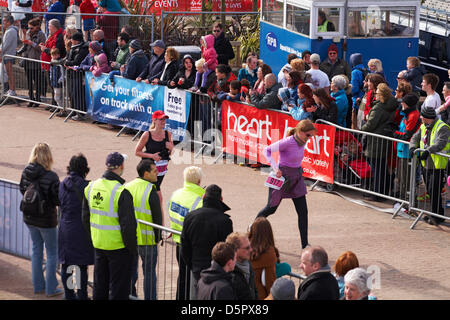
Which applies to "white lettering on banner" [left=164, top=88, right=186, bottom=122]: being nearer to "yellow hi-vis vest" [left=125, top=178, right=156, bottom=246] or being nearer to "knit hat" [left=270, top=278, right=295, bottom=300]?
"yellow hi-vis vest" [left=125, top=178, right=156, bottom=246]

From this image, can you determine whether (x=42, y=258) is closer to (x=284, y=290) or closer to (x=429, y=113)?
(x=284, y=290)

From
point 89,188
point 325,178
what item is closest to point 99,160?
point 325,178

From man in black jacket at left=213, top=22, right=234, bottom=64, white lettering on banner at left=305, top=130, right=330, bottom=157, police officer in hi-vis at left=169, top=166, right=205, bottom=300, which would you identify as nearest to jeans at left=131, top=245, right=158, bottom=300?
police officer in hi-vis at left=169, top=166, right=205, bottom=300

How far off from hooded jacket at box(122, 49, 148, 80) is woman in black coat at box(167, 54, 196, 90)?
1262 millimetres

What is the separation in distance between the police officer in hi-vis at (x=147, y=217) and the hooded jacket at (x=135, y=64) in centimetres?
835

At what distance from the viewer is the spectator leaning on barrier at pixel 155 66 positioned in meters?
→ 16.9

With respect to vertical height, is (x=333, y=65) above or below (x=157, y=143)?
above

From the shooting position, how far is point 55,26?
19.6 m

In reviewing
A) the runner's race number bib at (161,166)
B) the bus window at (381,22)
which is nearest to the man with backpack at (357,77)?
the bus window at (381,22)

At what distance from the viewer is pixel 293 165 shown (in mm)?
11195

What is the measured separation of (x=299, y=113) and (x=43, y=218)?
5647 mm

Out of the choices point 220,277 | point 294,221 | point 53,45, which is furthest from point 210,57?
point 220,277

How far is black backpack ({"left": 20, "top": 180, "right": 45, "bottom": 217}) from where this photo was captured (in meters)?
9.51

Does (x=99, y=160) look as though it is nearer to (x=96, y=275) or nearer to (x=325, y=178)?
(x=325, y=178)
